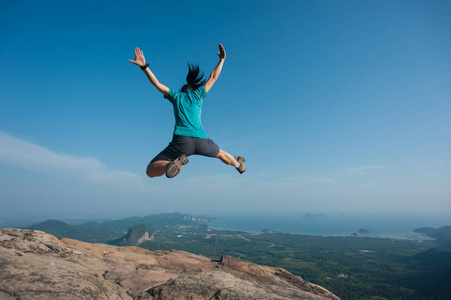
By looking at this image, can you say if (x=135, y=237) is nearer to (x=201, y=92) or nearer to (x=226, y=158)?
(x=226, y=158)

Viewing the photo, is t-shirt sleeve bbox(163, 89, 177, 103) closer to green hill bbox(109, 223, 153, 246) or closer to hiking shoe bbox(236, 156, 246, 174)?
hiking shoe bbox(236, 156, 246, 174)

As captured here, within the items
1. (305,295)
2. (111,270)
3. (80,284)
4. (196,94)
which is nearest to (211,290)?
(80,284)

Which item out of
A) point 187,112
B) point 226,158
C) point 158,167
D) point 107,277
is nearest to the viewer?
point 158,167

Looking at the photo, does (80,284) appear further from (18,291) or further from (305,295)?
(305,295)

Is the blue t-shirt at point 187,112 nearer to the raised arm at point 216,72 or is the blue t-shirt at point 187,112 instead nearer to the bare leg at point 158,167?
the raised arm at point 216,72

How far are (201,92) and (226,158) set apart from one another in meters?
1.79

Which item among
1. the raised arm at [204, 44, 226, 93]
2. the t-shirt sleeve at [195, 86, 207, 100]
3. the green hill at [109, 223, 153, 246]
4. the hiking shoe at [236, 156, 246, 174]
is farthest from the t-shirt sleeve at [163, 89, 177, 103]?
the green hill at [109, 223, 153, 246]

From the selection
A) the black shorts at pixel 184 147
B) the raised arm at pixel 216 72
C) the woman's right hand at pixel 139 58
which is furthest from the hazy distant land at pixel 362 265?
the woman's right hand at pixel 139 58

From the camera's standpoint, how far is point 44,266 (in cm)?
321

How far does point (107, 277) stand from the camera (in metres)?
4.80

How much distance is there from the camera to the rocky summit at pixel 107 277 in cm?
268

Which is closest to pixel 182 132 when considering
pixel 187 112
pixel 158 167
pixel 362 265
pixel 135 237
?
pixel 187 112

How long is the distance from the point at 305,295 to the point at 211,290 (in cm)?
264

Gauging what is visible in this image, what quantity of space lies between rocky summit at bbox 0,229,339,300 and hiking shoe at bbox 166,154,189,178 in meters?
2.08
